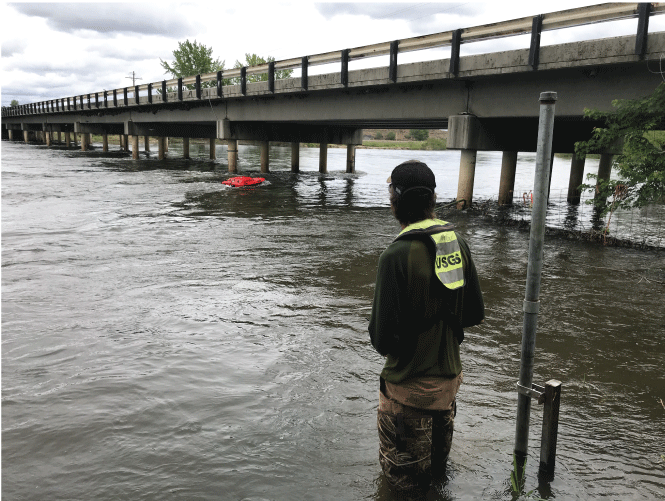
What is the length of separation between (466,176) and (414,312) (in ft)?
56.7

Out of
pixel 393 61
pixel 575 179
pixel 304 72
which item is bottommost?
pixel 575 179

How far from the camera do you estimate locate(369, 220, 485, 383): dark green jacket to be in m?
2.78

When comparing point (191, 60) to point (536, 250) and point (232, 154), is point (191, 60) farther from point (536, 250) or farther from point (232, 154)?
point (536, 250)

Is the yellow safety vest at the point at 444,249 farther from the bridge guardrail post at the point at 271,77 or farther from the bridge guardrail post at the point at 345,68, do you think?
the bridge guardrail post at the point at 271,77

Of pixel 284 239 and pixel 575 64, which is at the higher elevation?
pixel 575 64

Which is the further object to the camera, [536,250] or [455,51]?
[455,51]

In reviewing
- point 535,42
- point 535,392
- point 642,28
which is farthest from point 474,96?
point 535,392

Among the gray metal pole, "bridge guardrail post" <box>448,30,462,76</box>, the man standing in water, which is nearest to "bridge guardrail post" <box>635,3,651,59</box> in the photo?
"bridge guardrail post" <box>448,30,462,76</box>

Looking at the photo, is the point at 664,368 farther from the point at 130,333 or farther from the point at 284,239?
the point at 284,239

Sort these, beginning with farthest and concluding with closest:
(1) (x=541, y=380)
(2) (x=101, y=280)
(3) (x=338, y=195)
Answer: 1. (3) (x=338, y=195)
2. (2) (x=101, y=280)
3. (1) (x=541, y=380)

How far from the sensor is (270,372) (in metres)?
5.72

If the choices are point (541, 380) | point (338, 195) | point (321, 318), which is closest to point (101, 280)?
point (321, 318)

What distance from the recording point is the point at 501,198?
74.3 feet

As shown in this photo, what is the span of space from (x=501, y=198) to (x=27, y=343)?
19.7 m
